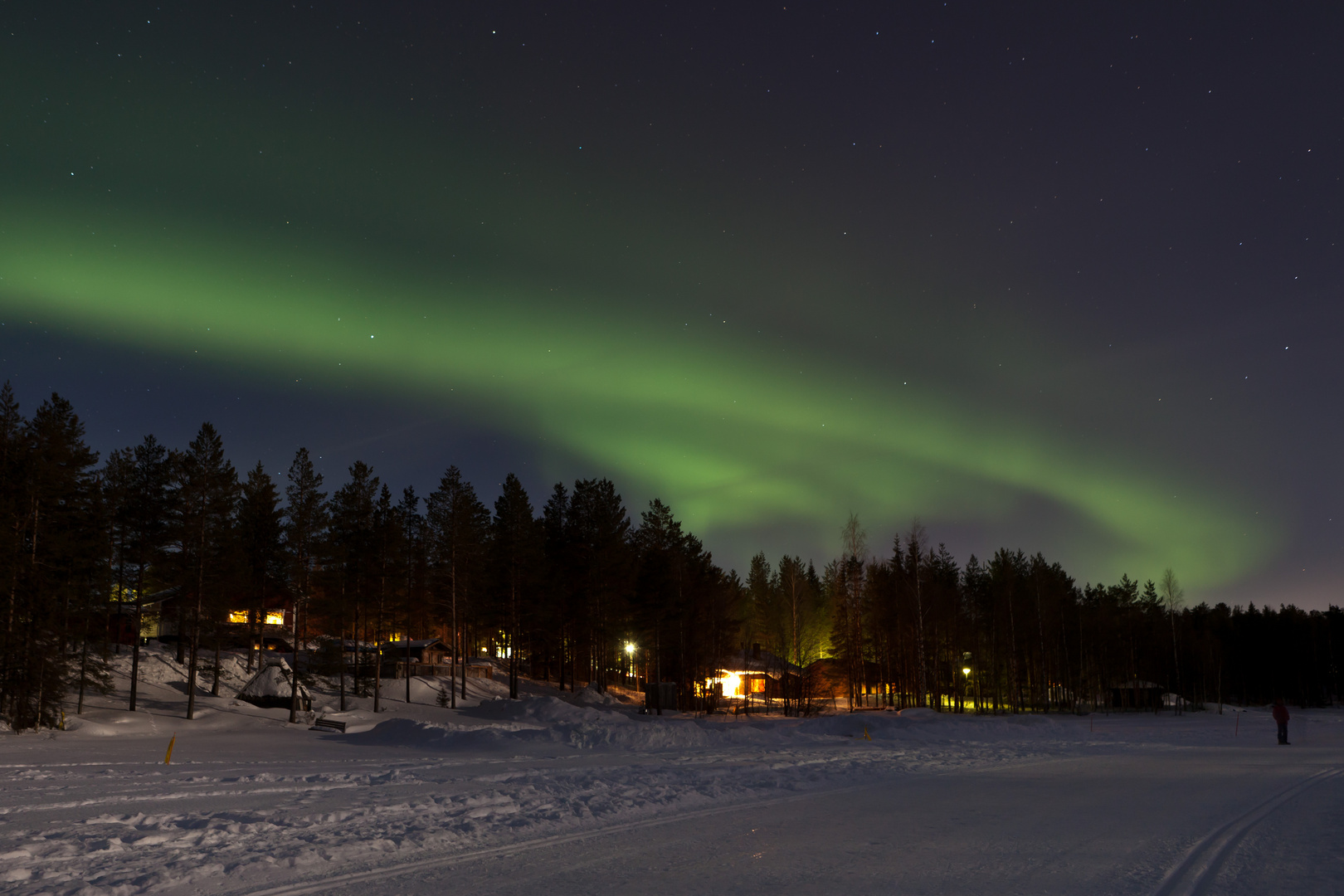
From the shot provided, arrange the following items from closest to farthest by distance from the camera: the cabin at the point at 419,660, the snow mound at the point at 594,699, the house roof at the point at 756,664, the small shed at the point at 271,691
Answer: the small shed at the point at 271,691
the snow mound at the point at 594,699
the cabin at the point at 419,660
the house roof at the point at 756,664

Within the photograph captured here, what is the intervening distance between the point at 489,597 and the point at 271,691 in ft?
51.6

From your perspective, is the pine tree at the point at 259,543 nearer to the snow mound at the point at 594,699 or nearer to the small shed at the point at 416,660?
the small shed at the point at 416,660

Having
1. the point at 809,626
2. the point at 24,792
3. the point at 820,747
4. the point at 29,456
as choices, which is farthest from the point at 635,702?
the point at 24,792

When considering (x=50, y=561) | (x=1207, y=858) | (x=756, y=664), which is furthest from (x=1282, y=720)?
(x=756, y=664)

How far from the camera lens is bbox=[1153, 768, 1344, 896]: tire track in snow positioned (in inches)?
323

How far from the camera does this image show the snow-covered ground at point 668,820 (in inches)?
344

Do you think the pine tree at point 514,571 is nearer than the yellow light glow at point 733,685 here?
Yes

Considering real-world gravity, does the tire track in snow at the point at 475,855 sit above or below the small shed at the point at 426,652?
above

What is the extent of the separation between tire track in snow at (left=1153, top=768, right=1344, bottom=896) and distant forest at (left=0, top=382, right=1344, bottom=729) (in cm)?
3724

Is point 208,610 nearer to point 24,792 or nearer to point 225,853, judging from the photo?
point 24,792

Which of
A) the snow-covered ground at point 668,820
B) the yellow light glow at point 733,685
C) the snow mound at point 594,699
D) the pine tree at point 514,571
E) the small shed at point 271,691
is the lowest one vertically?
the yellow light glow at point 733,685

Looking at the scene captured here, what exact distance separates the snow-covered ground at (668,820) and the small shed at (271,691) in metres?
17.9

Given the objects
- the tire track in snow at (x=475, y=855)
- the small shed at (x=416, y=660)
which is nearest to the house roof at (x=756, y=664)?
the small shed at (x=416, y=660)

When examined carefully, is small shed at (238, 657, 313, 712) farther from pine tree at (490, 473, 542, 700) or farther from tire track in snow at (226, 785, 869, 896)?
tire track in snow at (226, 785, 869, 896)
